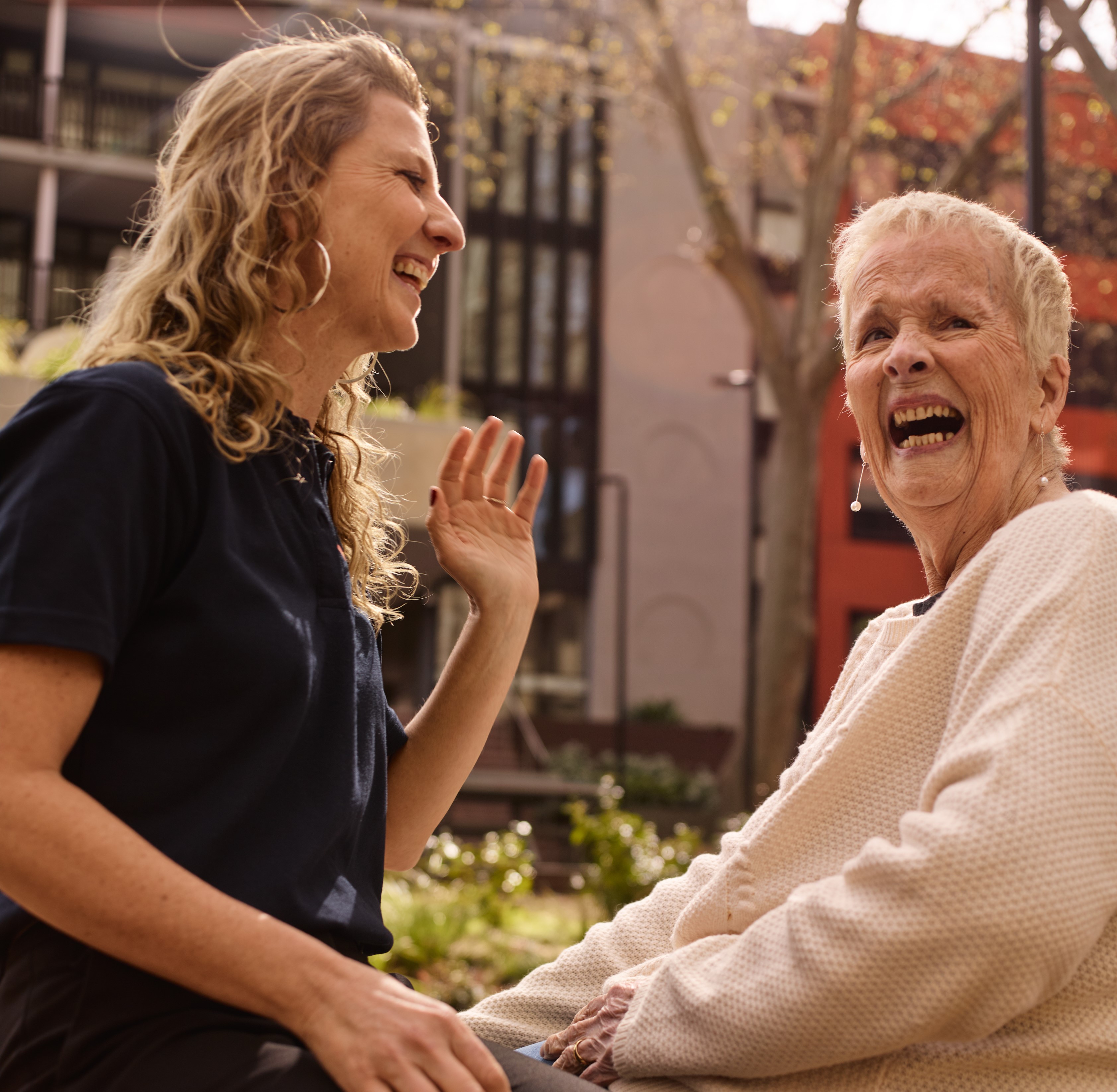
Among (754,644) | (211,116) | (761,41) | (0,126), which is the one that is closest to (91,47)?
(0,126)

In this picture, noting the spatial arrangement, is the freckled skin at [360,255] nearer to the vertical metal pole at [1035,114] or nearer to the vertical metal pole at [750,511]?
the vertical metal pole at [1035,114]

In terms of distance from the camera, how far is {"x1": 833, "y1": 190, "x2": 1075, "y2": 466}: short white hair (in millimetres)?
2178

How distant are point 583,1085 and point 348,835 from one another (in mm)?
478

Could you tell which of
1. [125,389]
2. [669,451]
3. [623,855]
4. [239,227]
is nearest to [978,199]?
[623,855]

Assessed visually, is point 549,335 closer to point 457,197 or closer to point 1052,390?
point 457,197

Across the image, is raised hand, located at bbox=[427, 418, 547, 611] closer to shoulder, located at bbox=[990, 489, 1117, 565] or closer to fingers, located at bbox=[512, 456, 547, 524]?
fingers, located at bbox=[512, 456, 547, 524]

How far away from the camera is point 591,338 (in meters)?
30.1

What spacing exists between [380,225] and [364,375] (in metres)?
0.42

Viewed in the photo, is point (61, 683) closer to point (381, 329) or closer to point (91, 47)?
point (381, 329)

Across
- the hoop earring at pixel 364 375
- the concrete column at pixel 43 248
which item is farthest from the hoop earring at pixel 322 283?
the concrete column at pixel 43 248

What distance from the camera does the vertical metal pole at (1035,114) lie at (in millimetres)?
6496

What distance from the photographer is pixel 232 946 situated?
1.48m

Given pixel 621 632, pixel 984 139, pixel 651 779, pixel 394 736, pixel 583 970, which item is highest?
pixel 984 139

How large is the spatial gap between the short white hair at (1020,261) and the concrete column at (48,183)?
1901cm
